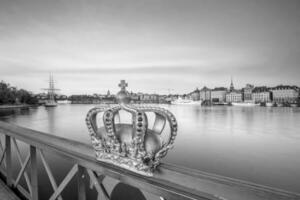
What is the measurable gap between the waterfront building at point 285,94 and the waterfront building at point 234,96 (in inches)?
552

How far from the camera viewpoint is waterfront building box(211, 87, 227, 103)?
90312 millimetres

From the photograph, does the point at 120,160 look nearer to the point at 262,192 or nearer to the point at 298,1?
the point at 262,192

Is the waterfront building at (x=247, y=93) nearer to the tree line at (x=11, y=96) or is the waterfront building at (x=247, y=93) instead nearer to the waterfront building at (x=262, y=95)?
the waterfront building at (x=262, y=95)

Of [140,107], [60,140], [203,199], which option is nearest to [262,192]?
[203,199]

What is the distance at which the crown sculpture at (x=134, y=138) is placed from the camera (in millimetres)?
706

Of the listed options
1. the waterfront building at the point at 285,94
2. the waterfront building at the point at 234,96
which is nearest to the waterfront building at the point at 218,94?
the waterfront building at the point at 234,96

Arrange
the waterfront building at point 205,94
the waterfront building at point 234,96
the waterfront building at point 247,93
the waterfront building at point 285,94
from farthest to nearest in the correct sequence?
the waterfront building at point 205,94 < the waterfront building at point 234,96 < the waterfront building at point 247,93 < the waterfront building at point 285,94

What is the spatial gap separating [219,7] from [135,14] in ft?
21.7

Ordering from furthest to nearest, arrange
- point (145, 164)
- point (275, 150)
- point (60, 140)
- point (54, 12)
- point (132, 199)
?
point (275, 150), point (54, 12), point (132, 199), point (60, 140), point (145, 164)

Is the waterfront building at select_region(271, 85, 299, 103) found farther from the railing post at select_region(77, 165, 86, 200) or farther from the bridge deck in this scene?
the bridge deck

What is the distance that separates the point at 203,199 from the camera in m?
0.50

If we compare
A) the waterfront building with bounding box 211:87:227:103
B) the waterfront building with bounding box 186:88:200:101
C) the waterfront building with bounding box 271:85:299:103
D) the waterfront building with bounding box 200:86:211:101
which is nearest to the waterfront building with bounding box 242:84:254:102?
the waterfront building with bounding box 271:85:299:103

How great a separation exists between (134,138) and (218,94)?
10046 cm

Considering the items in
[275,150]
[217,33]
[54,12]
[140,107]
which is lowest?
[275,150]
